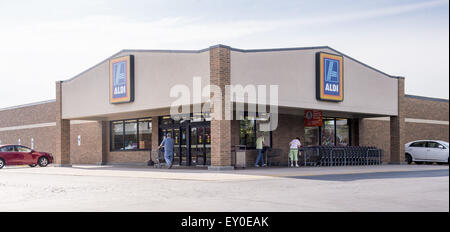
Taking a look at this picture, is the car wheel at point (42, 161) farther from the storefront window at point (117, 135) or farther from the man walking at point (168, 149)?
the man walking at point (168, 149)

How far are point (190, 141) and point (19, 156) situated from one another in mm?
9878

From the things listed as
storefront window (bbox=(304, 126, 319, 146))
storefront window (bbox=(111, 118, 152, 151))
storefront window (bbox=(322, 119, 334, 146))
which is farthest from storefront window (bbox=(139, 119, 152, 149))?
storefront window (bbox=(322, 119, 334, 146))

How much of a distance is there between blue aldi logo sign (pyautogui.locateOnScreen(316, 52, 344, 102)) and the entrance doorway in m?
5.65

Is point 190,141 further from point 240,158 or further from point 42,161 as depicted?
point 42,161

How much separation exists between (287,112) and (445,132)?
15.9 meters

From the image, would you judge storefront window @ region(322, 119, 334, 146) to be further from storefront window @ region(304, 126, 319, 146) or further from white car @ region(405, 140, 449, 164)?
white car @ region(405, 140, 449, 164)

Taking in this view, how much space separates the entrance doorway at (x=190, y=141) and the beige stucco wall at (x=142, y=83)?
9.77 feet

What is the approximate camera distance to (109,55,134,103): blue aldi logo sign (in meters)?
25.0

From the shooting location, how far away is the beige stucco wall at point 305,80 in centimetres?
2239

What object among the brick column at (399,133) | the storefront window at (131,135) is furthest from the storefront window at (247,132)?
the brick column at (399,133)

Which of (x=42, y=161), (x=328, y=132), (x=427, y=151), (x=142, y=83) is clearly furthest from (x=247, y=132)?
(x=42, y=161)

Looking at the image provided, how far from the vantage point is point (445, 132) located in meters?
37.3
